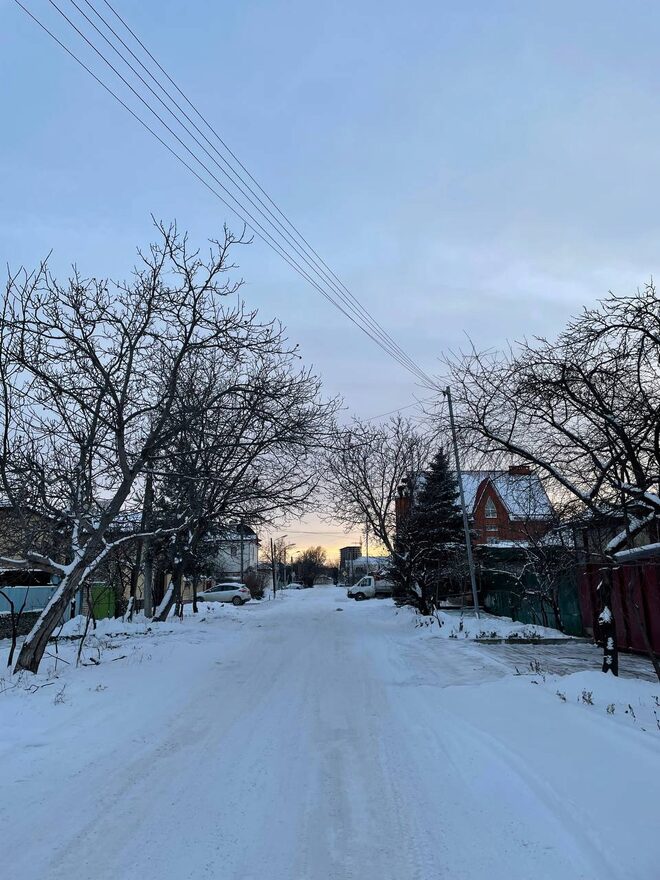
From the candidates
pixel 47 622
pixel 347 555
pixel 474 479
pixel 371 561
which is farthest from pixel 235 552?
pixel 347 555

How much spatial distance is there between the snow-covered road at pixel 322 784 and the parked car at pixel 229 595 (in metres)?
36.0

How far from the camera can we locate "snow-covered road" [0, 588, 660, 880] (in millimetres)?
3791

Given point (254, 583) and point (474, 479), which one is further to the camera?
point (254, 583)

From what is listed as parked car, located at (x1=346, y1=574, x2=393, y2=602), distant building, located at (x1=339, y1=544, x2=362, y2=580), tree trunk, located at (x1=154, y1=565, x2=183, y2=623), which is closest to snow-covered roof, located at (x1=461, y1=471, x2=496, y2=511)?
tree trunk, located at (x1=154, y1=565, x2=183, y2=623)

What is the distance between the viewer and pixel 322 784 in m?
5.17

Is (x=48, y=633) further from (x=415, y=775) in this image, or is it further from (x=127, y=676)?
(x=415, y=775)

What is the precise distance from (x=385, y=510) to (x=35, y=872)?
23513 mm

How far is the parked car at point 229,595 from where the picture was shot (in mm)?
44562

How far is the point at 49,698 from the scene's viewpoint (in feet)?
26.7

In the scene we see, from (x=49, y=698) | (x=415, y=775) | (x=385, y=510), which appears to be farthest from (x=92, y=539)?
(x=385, y=510)

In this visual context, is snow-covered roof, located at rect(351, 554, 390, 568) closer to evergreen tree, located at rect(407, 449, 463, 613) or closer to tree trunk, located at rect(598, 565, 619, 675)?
evergreen tree, located at rect(407, 449, 463, 613)

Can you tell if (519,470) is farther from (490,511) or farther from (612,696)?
(490,511)

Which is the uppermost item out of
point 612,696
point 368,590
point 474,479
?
point 474,479

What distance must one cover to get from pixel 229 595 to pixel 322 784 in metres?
41.2
